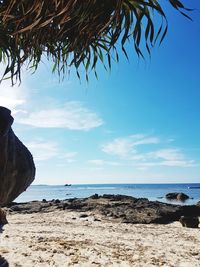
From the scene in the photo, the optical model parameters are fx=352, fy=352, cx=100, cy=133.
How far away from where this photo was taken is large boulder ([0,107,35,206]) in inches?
122

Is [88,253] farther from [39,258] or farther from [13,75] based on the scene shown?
[13,75]

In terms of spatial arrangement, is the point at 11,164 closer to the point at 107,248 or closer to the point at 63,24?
the point at 63,24

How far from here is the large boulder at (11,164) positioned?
3.11 meters

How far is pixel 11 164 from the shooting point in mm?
3146

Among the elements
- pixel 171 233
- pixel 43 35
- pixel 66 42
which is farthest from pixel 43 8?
pixel 171 233

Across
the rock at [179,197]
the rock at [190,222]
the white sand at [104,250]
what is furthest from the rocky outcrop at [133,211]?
the rock at [179,197]

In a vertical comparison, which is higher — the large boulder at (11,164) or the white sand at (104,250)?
the large boulder at (11,164)

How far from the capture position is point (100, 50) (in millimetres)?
4969

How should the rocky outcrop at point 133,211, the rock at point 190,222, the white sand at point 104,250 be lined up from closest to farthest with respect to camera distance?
the white sand at point 104,250
the rock at point 190,222
the rocky outcrop at point 133,211

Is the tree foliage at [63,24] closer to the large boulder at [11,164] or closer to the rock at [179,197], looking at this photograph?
the large boulder at [11,164]

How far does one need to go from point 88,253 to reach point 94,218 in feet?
31.9

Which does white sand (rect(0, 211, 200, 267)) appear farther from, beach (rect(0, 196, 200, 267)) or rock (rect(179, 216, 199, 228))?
rock (rect(179, 216, 199, 228))

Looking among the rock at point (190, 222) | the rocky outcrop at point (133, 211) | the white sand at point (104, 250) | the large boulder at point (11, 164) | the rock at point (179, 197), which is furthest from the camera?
the rock at point (179, 197)

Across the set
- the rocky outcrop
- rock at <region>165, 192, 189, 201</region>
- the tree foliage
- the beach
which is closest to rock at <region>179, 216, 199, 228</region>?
the beach
